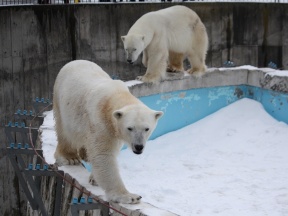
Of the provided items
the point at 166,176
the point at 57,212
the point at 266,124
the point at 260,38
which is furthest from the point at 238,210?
the point at 260,38

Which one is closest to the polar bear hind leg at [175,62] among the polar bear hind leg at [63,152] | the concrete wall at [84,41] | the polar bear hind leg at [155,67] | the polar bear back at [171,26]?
the polar bear back at [171,26]

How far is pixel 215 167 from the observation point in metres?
6.44

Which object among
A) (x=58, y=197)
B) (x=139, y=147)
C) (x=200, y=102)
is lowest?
(x=58, y=197)

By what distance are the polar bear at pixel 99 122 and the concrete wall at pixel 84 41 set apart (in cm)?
438

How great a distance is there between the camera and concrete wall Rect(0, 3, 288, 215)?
926 cm

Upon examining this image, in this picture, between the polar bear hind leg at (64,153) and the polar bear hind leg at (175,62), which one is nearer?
the polar bear hind leg at (64,153)

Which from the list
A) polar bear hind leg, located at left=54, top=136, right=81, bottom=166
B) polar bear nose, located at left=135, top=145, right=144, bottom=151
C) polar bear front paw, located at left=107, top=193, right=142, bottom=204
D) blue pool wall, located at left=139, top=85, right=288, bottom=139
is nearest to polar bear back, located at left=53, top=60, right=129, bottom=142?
polar bear hind leg, located at left=54, top=136, right=81, bottom=166

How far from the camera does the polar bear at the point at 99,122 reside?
4.06 metres

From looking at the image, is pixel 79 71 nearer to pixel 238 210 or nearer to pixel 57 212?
pixel 57 212

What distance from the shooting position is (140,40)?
7.06m

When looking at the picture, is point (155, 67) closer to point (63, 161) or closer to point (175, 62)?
point (175, 62)

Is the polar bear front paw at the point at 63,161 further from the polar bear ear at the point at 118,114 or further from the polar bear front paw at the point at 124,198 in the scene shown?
the polar bear ear at the point at 118,114

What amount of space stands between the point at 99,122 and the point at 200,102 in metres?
3.95

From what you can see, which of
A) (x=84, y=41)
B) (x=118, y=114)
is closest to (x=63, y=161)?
(x=118, y=114)
